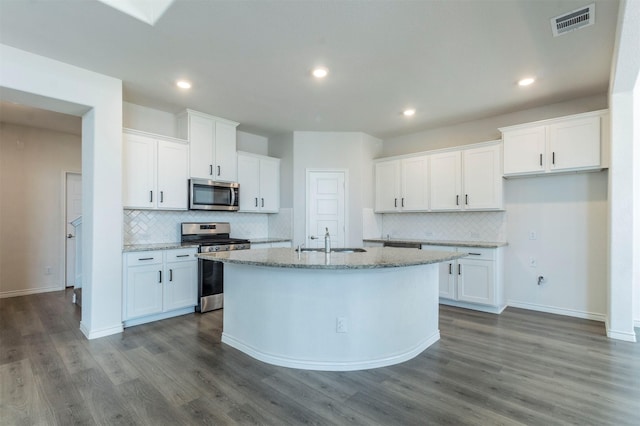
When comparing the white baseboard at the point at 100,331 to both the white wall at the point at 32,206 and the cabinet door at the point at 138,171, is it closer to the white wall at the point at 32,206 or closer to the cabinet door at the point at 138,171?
the cabinet door at the point at 138,171

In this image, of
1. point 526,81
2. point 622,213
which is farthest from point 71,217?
point 622,213

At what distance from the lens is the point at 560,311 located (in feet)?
Result: 13.4

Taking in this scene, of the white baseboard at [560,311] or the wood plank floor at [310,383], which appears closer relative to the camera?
the wood plank floor at [310,383]

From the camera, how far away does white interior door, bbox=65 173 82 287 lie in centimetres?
562

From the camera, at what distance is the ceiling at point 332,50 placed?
2.33 metres

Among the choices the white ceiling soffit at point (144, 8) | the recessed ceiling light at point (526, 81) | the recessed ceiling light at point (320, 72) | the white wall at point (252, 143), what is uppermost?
the white ceiling soffit at point (144, 8)

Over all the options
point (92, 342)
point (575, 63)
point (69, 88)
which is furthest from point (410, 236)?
point (69, 88)

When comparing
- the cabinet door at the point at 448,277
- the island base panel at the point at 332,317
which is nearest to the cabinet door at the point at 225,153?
the island base panel at the point at 332,317

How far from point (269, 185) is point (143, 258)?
2.33 meters

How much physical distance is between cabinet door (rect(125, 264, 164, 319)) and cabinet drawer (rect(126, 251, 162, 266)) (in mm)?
47

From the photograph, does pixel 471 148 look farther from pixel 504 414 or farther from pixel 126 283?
pixel 126 283

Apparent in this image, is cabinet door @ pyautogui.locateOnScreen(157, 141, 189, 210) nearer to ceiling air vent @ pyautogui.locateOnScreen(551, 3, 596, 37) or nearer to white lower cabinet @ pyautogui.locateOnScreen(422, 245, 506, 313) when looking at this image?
white lower cabinet @ pyautogui.locateOnScreen(422, 245, 506, 313)

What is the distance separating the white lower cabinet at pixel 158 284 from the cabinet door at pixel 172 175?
2.24ft

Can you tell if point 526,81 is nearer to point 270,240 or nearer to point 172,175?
point 270,240
